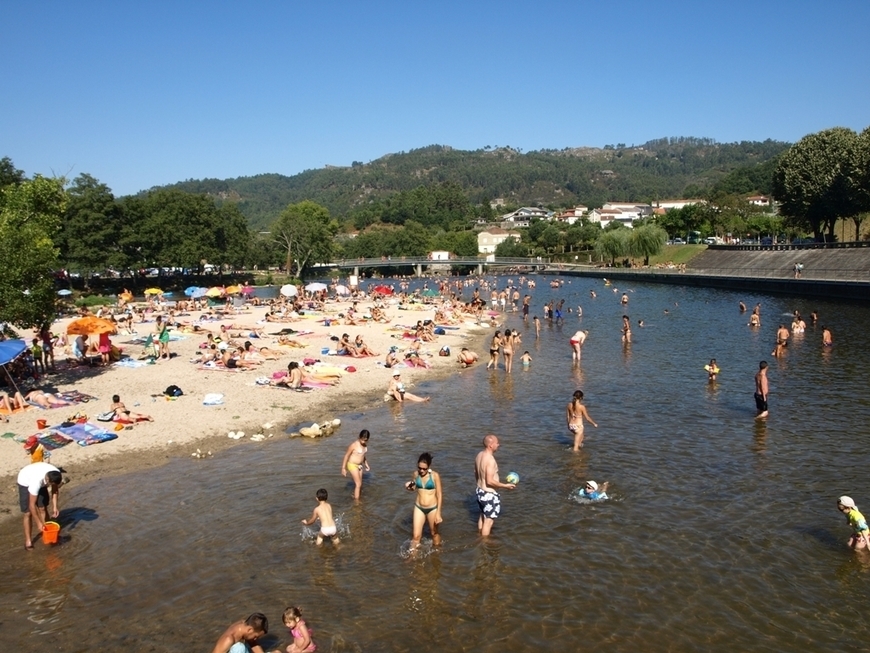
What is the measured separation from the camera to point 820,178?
209 ft

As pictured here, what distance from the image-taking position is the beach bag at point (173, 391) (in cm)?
1806

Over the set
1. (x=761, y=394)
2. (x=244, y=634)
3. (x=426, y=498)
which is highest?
(x=426, y=498)

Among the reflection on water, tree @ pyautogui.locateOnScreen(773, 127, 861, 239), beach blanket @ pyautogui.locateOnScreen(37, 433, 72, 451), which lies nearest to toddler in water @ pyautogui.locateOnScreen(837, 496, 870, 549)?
the reflection on water

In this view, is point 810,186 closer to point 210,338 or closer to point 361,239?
point 210,338

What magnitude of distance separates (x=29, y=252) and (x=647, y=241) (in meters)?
82.6

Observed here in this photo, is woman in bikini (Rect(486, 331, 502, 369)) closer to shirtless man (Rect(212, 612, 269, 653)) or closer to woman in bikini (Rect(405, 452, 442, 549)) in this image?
woman in bikini (Rect(405, 452, 442, 549))

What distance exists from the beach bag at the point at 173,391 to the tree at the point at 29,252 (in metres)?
3.96

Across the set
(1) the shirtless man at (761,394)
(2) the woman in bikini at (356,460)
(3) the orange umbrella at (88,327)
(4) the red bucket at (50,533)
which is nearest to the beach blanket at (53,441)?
(4) the red bucket at (50,533)

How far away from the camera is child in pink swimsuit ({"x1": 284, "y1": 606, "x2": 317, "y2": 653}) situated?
7102 mm

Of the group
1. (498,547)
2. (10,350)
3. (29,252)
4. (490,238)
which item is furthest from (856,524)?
(490,238)

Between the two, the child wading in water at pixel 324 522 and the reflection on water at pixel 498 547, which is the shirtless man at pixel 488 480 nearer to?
the reflection on water at pixel 498 547

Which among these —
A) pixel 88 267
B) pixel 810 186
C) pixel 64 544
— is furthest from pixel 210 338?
pixel 810 186

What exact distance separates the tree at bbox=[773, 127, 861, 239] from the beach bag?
59.7 metres

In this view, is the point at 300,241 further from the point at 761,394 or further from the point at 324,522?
the point at 324,522
